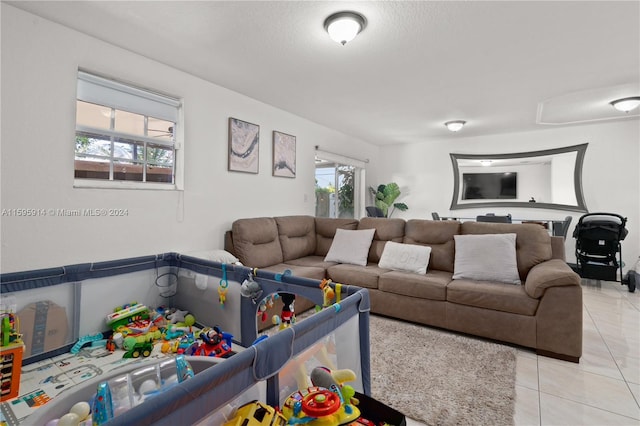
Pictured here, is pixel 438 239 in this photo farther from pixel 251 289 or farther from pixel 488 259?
pixel 251 289

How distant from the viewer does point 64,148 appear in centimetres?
224

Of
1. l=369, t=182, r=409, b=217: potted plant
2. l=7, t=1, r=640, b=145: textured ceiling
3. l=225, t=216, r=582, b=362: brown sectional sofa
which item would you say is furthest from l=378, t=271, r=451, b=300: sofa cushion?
l=369, t=182, r=409, b=217: potted plant

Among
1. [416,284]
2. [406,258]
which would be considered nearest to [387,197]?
[406,258]

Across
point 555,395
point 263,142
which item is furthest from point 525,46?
point 263,142

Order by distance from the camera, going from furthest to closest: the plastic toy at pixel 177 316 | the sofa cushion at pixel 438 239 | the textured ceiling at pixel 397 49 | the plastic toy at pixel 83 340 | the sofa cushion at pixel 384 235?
the sofa cushion at pixel 384 235 → the sofa cushion at pixel 438 239 → the textured ceiling at pixel 397 49 → the plastic toy at pixel 177 316 → the plastic toy at pixel 83 340

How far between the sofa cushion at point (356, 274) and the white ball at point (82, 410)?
8.13ft

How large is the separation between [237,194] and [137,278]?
1.73 metres

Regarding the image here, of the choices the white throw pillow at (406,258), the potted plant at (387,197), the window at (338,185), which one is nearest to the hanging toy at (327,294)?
the white throw pillow at (406,258)

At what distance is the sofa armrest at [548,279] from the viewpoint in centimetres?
223

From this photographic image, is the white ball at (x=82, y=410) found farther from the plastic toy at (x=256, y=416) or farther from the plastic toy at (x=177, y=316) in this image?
the plastic toy at (x=177, y=316)

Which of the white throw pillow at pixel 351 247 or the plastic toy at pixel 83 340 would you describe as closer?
the plastic toy at pixel 83 340

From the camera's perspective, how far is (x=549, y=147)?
5.21 metres

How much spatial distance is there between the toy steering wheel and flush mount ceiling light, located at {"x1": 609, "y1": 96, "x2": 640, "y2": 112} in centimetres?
501

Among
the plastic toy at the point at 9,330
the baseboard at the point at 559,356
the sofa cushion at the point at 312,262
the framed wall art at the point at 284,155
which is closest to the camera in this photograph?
the plastic toy at the point at 9,330
